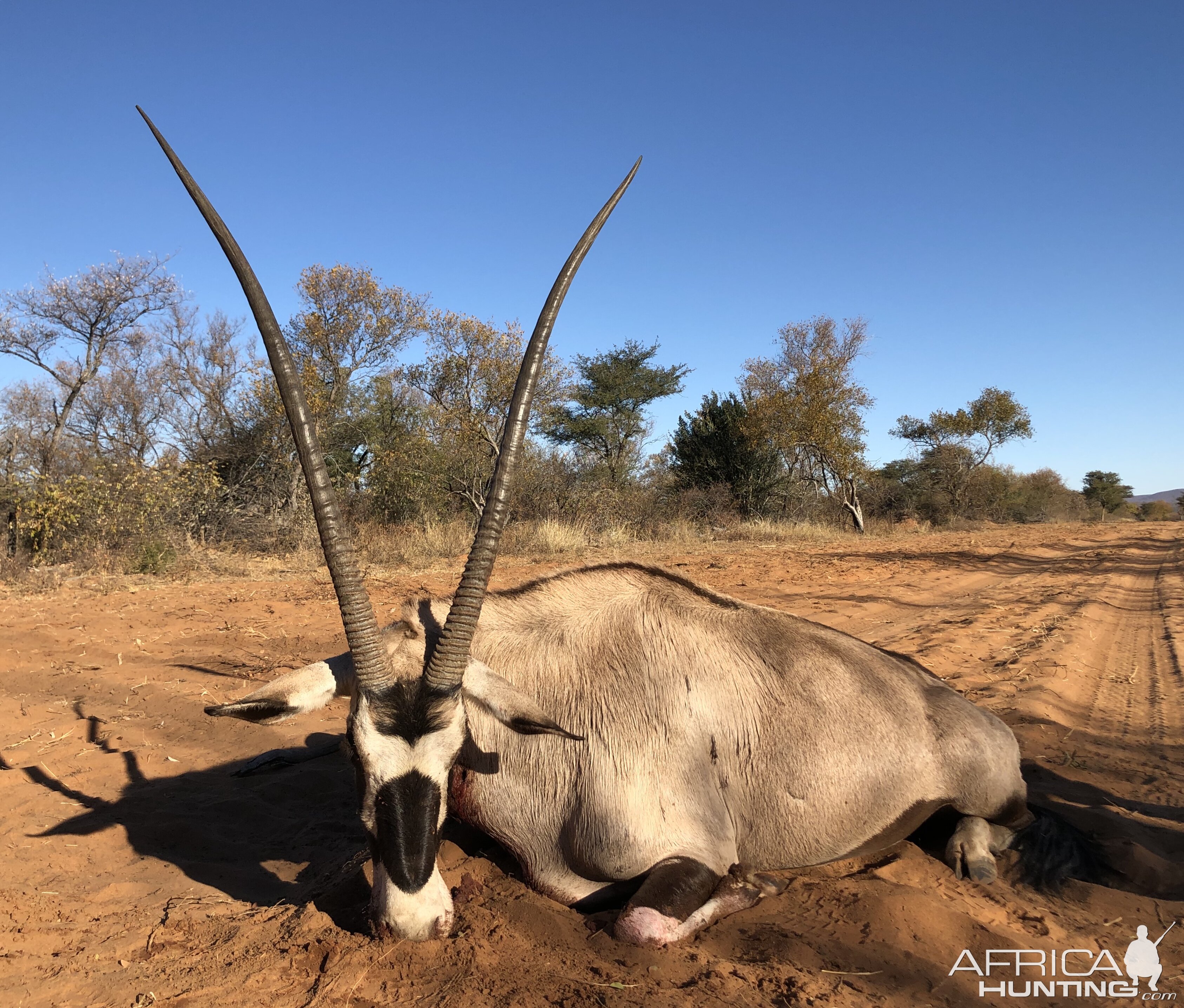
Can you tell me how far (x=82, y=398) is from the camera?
24.5m

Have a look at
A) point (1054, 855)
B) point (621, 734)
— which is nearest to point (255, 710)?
point (621, 734)

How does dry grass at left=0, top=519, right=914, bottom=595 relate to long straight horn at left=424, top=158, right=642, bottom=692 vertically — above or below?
below

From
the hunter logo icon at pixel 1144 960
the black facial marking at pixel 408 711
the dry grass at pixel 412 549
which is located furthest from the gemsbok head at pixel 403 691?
the dry grass at pixel 412 549

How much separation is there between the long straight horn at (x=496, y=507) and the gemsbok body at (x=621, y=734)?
0.01 meters

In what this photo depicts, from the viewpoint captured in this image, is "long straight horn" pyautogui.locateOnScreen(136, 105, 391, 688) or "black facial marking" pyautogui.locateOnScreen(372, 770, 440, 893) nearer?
"black facial marking" pyautogui.locateOnScreen(372, 770, 440, 893)

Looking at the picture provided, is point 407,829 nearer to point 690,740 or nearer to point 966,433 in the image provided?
point 690,740

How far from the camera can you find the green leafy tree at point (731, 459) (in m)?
31.6

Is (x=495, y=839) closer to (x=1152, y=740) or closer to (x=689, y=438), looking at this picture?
(x=1152, y=740)

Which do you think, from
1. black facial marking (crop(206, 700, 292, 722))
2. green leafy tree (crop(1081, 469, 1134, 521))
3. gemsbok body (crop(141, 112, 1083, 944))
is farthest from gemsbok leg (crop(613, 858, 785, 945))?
green leafy tree (crop(1081, 469, 1134, 521))

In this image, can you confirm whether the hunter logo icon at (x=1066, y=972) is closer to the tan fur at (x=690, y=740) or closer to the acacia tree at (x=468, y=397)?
the tan fur at (x=690, y=740)

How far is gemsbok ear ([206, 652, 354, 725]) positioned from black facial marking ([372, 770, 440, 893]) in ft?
1.85

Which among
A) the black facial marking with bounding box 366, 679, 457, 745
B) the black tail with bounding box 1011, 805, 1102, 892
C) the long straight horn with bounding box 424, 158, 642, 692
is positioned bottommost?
the black tail with bounding box 1011, 805, 1102, 892

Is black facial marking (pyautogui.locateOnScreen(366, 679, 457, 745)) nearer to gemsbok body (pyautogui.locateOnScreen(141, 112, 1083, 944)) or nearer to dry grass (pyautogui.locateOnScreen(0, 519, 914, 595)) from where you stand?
gemsbok body (pyautogui.locateOnScreen(141, 112, 1083, 944))

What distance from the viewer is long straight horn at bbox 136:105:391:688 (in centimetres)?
279
